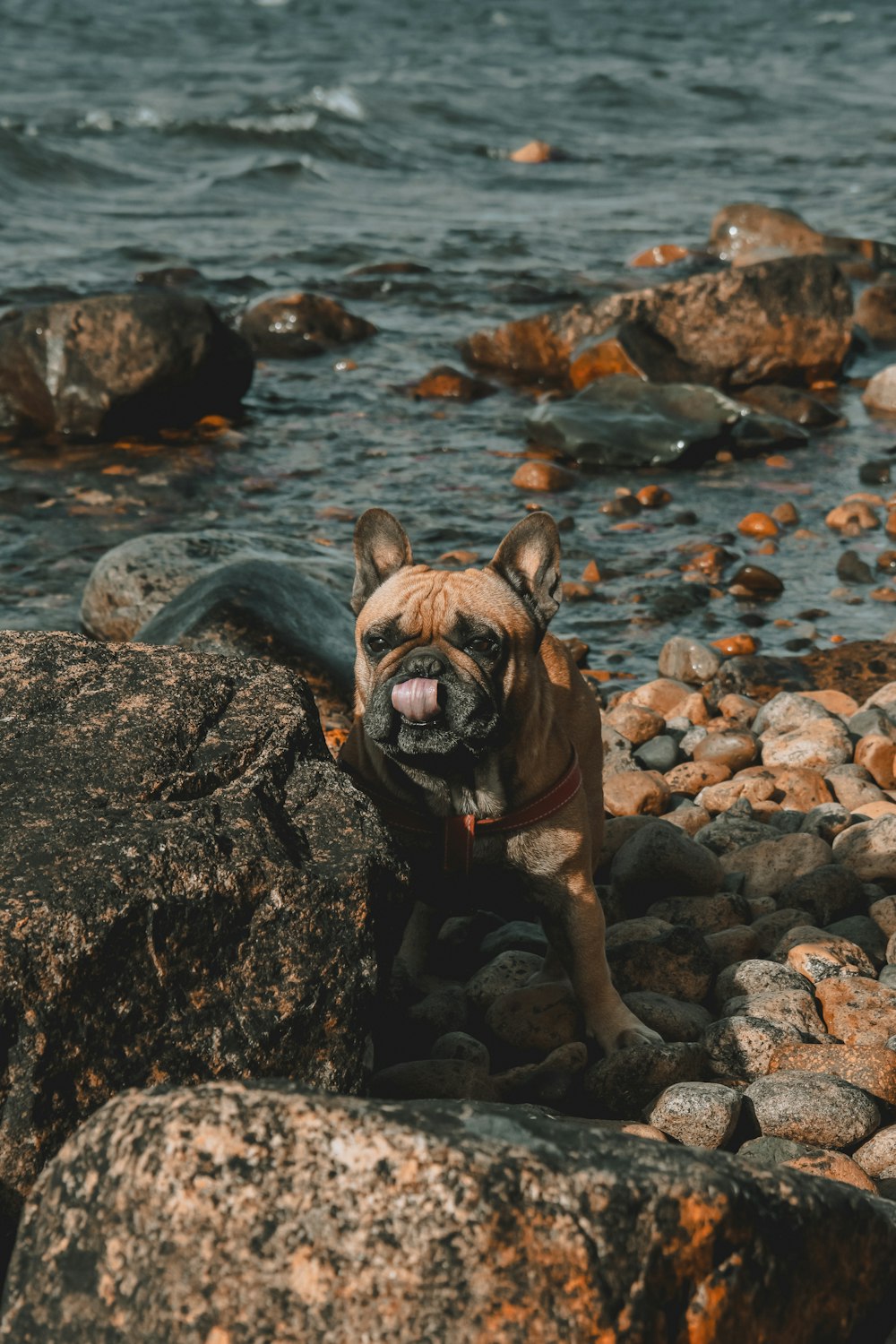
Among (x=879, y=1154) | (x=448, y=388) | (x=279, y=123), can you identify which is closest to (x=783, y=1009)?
(x=879, y=1154)

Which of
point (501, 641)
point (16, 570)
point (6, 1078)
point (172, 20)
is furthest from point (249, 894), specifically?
point (172, 20)

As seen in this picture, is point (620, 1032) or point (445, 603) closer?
point (445, 603)

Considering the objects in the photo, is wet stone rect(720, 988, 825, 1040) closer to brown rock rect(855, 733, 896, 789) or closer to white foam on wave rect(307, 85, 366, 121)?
brown rock rect(855, 733, 896, 789)

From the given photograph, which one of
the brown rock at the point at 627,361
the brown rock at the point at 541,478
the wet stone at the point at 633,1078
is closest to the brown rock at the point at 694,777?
the wet stone at the point at 633,1078

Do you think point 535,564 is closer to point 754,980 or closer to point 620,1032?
point 620,1032

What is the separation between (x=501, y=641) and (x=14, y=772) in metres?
1.42

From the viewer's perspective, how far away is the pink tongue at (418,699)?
4055 mm

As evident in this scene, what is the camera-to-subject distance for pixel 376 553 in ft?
15.8

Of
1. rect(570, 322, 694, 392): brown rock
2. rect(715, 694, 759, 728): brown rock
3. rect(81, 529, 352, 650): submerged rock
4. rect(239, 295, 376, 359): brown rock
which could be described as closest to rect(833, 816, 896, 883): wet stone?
rect(715, 694, 759, 728): brown rock

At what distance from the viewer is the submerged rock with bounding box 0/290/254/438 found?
1158 cm

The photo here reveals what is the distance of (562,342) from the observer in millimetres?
13680

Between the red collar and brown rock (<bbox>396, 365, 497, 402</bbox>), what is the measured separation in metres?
8.98

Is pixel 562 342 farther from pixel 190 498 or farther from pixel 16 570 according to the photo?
pixel 16 570

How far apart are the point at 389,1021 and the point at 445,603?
1.28 meters
